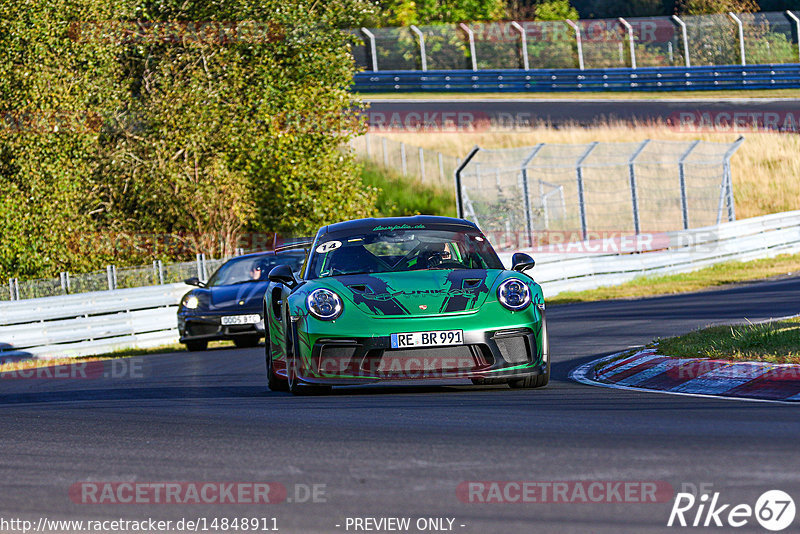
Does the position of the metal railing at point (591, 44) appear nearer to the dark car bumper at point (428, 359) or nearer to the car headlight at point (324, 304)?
the car headlight at point (324, 304)

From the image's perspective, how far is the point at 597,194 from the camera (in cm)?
3725

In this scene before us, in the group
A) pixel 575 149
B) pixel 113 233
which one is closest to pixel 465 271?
pixel 113 233

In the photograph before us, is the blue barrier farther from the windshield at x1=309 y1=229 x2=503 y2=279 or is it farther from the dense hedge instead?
the windshield at x1=309 y1=229 x2=503 y2=279

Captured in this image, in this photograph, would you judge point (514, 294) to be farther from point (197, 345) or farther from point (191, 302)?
point (197, 345)

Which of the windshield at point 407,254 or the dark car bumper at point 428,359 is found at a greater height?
the windshield at point 407,254

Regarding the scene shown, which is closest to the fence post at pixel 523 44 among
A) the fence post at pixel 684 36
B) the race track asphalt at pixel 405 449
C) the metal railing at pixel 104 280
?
the fence post at pixel 684 36

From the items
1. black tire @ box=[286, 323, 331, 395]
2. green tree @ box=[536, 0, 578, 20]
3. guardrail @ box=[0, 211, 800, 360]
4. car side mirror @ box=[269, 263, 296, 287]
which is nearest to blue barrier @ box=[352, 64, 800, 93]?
green tree @ box=[536, 0, 578, 20]

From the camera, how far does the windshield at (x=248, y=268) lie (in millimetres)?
18641

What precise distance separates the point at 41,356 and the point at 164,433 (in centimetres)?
1257

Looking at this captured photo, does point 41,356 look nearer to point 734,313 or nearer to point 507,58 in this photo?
point 734,313

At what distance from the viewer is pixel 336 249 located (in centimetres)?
1018

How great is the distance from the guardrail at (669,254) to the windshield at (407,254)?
13490 mm

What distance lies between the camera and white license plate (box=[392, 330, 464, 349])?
8773mm

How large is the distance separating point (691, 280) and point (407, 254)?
15692mm
